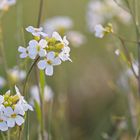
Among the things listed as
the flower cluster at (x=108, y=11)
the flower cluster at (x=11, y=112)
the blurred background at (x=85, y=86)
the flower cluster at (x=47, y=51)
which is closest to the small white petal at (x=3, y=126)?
the flower cluster at (x=11, y=112)

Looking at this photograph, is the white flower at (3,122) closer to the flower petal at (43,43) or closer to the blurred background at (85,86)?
Answer: the flower petal at (43,43)

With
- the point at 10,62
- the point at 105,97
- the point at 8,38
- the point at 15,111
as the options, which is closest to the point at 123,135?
the point at 105,97

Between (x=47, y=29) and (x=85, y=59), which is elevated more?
(x=47, y=29)

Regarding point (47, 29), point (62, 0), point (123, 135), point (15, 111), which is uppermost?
point (15, 111)

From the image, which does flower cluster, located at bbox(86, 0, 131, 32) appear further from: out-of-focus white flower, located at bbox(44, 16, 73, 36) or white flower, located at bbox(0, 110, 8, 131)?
white flower, located at bbox(0, 110, 8, 131)

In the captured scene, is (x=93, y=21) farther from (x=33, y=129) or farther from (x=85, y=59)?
(x=33, y=129)

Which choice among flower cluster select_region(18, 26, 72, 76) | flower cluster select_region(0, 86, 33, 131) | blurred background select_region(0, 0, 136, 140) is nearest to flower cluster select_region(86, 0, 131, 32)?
blurred background select_region(0, 0, 136, 140)

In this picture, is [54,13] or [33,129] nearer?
[33,129]

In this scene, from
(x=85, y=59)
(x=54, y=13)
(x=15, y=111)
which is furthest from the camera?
(x=54, y=13)
